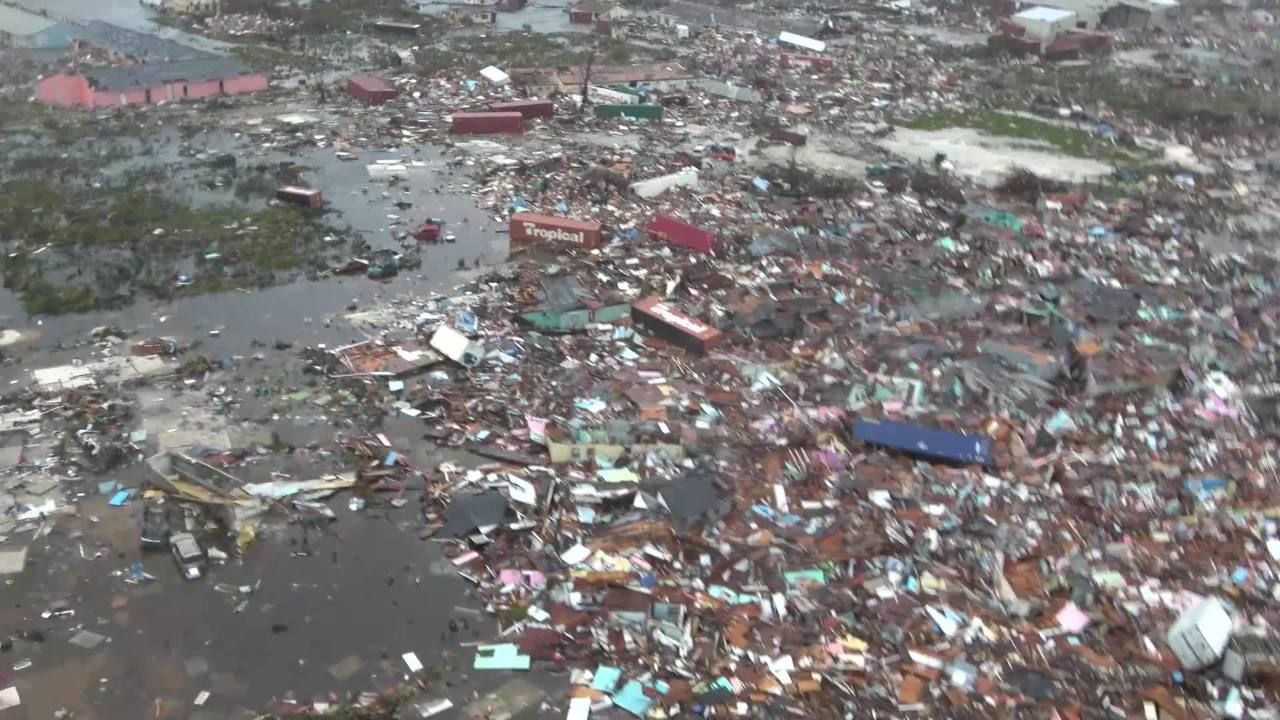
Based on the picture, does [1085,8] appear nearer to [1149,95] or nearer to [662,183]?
[1149,95]

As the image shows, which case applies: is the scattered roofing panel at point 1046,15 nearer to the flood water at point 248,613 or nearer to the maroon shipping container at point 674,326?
the maroon shipping container at point 674,326

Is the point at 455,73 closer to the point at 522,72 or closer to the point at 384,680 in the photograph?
the point at 522,72

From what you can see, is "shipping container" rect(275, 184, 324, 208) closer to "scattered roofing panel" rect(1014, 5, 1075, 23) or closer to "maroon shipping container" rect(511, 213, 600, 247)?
"maroon shipping container" rect(511, 213, 600, 247)

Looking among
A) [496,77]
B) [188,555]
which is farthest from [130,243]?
[496,77]

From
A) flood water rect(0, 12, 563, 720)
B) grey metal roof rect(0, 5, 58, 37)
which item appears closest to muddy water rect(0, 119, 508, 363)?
flood water rect(0, 12, 563, 720)

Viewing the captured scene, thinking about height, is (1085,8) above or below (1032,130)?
above

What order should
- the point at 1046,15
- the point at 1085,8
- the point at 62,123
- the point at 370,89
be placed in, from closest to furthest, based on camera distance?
1. the point at 62,123
2. the point at 370,89
3. the point at 1046,15
4. the point at 1085,8
